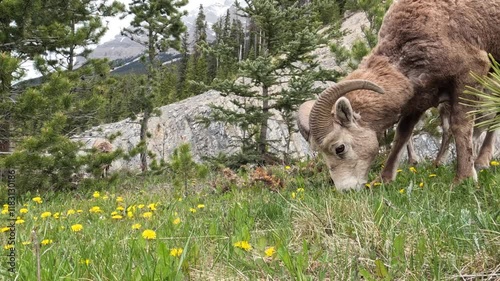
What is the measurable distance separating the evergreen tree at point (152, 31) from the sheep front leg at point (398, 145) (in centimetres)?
1810

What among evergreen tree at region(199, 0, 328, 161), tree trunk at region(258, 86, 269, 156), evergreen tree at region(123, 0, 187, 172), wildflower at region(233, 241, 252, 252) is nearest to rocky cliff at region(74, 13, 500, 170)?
evergreen tree at region(123, 0, 187, 172)

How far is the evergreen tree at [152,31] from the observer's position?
23688 mm

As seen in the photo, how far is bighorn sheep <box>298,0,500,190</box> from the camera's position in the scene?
223 inches

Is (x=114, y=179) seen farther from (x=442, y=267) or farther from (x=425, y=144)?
(x=425, y=144)

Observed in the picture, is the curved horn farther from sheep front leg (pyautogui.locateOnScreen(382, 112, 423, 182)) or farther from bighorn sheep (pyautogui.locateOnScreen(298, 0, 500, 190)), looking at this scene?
sheep front leg (pyautogui.locateOnScreen(382, 112, 423, 182))

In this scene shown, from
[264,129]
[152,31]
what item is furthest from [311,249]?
[152,31]

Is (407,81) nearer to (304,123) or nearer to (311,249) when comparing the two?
(304,123)

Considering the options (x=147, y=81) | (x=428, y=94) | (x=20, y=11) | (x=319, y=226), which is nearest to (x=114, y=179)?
(x=20, y=11)

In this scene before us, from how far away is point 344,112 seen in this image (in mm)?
5953

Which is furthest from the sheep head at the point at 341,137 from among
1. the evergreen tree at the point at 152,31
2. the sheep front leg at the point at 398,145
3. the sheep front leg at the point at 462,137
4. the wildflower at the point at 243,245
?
the evergreen tree at the point at 152,31

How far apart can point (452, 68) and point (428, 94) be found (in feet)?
1.74

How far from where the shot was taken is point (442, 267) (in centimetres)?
225

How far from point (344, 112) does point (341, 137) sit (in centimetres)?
35

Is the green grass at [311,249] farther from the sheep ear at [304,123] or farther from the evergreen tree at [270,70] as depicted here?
the evergreen tree at [270,70]
